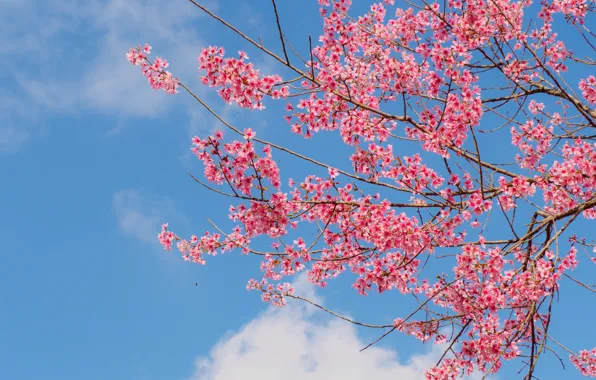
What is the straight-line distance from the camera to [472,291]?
634 centimetres

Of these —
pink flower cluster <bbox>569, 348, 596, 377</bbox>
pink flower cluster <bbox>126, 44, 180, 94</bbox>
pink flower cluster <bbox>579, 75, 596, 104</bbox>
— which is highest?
pink flower cluster <bbox>579, 75, 596, 104</bbox>

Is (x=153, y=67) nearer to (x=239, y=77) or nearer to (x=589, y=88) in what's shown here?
(x=239, y=77)

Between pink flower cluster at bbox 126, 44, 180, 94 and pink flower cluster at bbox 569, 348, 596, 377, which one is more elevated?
pink flower cluster at bbox 126, 44, 180, 94

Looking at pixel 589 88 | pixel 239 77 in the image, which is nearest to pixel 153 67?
pixel 239 77

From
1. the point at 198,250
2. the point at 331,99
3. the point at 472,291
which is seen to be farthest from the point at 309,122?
the point at 472,291

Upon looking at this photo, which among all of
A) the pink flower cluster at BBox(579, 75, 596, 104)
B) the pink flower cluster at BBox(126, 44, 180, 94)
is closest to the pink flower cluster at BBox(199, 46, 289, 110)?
the pink flower cluster at BBox(126, 44, 180, 94)

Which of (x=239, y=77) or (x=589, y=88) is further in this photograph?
(x=589, y=88)

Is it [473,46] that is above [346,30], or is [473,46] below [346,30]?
below

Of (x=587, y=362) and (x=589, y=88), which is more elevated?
(x=589, y=88)

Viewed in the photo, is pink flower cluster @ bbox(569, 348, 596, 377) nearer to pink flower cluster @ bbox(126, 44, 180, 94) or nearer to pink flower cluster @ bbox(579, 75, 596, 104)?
pink flower cluster @ bbox(579, 75, 596, 104)

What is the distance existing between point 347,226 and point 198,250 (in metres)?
1.89

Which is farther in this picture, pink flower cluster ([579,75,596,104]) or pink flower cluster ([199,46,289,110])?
pink flower cluster ([579,75,596,104])

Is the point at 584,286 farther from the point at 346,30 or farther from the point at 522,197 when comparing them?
the point at 346,30

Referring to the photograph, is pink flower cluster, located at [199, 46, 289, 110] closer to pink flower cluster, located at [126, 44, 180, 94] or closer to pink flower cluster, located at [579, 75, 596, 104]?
pink flower cluster, located at [126, 44, 180, 94]
